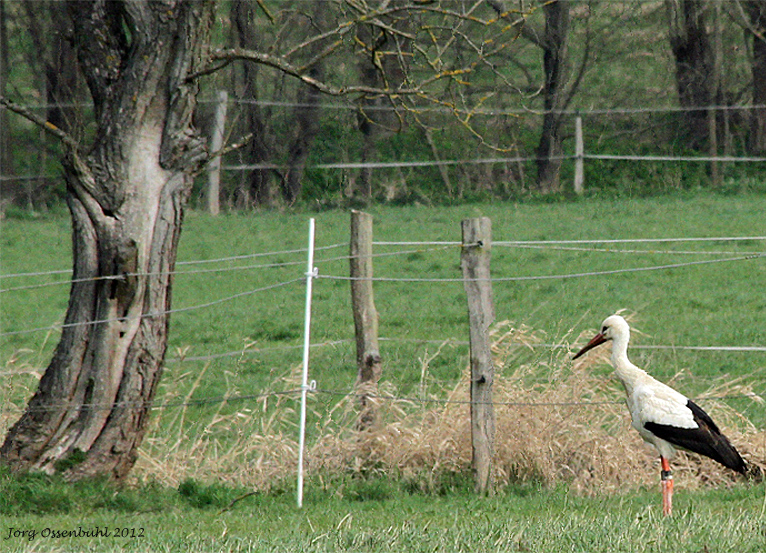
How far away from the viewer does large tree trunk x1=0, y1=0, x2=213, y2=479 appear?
8.60m

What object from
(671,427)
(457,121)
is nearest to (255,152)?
(457,121)

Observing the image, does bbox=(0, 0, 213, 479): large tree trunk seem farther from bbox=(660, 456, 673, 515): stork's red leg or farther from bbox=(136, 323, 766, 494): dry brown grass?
bbox=(660, 456, 673, 515): stork's red leg

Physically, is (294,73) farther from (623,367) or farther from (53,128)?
(623,367)

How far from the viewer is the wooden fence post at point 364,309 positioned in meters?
8.86

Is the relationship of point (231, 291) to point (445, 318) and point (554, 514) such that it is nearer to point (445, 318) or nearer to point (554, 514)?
point (445, 318)

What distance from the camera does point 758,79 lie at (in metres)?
23.1

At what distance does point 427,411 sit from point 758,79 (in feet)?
54.5

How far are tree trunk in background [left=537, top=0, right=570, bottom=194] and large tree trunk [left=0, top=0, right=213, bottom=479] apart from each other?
44.9 feet

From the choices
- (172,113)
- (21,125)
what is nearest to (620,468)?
(172,113)

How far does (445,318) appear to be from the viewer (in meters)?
13.6

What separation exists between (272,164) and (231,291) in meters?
6.65

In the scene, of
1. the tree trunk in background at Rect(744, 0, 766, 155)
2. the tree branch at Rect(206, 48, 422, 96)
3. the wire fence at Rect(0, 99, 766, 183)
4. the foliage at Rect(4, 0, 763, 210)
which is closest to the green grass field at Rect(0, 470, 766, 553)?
the tree branch at Rect(206, 48, 422, 96)

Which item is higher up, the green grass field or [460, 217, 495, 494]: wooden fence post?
[460, 217, 495, 494]: wooden fence post

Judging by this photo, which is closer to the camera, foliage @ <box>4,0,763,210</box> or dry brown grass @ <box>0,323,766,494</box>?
dry brown grass @ <box>0,323,766,494</box>
